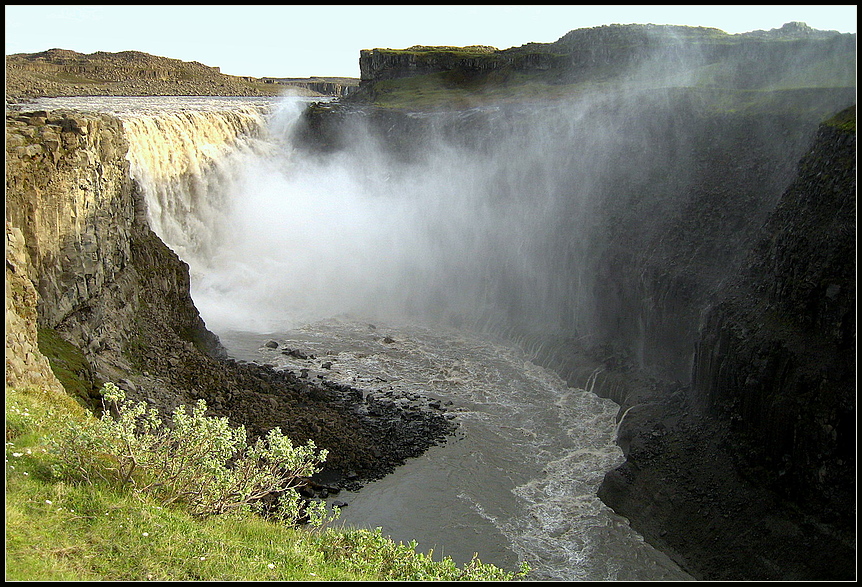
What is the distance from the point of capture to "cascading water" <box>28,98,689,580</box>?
18.7 metres

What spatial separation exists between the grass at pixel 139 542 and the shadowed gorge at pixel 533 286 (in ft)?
18.3

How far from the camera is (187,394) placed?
21.2 metres

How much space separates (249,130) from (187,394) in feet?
88.4

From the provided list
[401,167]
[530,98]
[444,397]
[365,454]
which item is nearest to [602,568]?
[365,454]

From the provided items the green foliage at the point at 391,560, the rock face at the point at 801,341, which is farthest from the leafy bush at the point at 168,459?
the rock face at the point at 801,341

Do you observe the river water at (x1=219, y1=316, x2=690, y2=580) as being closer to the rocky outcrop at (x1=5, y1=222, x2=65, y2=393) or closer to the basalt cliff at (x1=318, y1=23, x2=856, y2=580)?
the basalt cliff at (x1=318, y1=23, x2=856, y2=580)

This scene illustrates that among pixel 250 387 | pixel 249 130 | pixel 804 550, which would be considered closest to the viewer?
pixel 804 550

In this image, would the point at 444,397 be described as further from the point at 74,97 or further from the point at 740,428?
the point at 74,97

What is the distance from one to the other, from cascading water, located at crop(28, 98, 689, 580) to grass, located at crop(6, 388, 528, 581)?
Result: 280 inches

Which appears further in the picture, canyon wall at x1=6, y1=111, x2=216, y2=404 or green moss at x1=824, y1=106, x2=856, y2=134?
green moss at x1=824, y1=106, x2=856, y2=134

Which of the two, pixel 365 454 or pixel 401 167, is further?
pixel 401 167

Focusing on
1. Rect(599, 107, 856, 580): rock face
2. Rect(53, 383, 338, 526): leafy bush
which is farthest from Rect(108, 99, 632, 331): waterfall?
Rect(53, 383, 338, 526): leafy bush

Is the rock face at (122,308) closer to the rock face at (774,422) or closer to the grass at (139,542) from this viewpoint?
the grass at (139,542)

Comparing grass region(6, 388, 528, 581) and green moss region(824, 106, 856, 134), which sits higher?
green moss region(824, 106, 856, 134)
